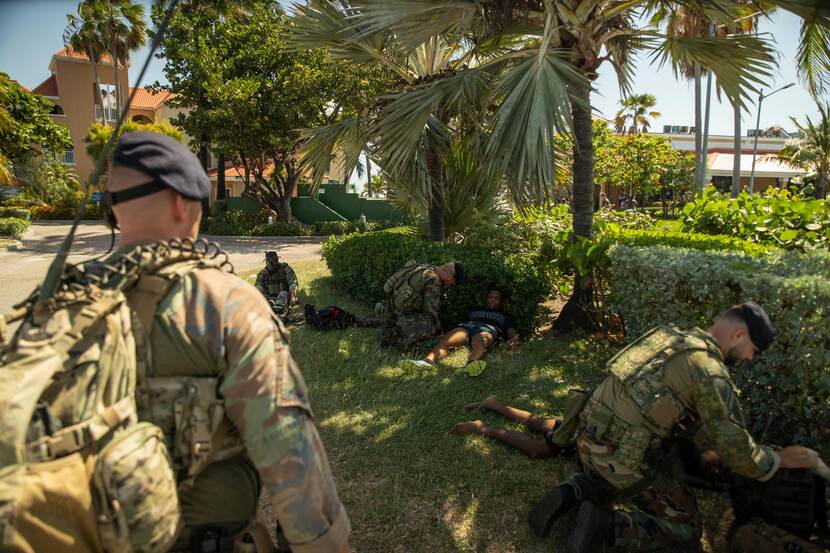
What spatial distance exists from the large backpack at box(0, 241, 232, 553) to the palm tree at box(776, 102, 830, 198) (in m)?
28.8

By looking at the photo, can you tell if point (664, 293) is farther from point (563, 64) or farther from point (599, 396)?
point (563, 64)

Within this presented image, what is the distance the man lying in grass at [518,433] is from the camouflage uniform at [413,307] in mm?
1673

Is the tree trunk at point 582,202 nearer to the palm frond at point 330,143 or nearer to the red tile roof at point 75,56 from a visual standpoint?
the palm frond at point 330,143

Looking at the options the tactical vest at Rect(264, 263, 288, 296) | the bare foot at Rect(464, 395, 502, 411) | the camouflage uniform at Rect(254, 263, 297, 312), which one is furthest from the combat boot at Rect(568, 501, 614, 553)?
the tactical vest at Rect(264, 263, 288, 296)

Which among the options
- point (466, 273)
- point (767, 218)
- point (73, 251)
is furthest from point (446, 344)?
point (73, 251)

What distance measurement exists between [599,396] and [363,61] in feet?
20.6

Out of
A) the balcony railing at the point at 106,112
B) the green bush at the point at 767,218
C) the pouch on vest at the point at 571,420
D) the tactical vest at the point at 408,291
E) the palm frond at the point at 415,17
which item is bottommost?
the pouch on vest at the point at 571,420

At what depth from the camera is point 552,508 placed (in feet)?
9.14

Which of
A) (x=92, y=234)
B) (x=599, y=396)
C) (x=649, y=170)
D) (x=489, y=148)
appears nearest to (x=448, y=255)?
(x=489, y=148)

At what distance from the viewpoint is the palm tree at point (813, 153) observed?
25.5 m

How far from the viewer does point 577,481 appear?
2.89 meters

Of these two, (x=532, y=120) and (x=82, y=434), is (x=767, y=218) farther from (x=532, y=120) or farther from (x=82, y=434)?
(x=82, y=434)

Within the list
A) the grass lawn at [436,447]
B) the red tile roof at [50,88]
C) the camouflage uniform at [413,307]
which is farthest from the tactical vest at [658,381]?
the red tile roof at [50,88]

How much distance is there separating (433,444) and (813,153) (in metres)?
32.5
